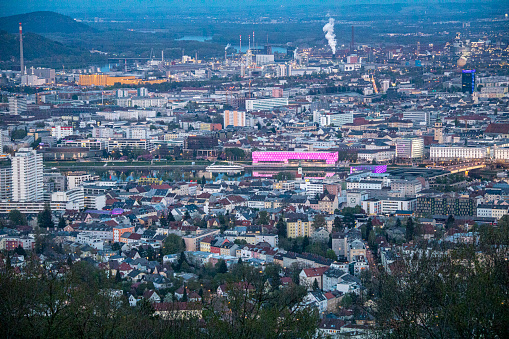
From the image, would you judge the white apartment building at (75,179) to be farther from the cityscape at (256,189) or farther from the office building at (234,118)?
the office building at (234,118)

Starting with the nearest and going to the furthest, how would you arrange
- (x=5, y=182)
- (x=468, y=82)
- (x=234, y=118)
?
(x=5, y=182), (x=234, y=118), (x=468, y=82)

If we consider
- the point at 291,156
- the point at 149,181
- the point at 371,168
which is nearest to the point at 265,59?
the point at 291,156

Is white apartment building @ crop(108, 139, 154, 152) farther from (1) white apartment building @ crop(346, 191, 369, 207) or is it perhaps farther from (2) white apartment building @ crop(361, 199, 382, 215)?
(2) white apartment building @ crop(361, 199, 382, 215)

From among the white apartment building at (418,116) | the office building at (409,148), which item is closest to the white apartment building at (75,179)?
the office building at (409,148)

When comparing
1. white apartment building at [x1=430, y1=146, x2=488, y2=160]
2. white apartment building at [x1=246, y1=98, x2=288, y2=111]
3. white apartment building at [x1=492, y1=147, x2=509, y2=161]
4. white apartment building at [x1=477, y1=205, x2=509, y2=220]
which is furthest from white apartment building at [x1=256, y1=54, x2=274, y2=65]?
white apartment building at [x1=477, y1=205, x2=509, y2=220]

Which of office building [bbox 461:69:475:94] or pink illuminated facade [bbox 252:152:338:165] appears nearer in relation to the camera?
pink illuminated facade [bbox 252:152:338:165]

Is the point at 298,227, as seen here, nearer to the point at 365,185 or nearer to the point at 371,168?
the point at 365,185

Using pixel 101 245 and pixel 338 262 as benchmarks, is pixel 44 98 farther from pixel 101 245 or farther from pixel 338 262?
pixel 338 262
